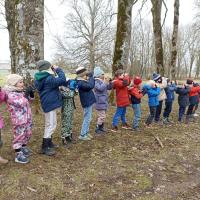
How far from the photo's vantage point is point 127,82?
28.6ft

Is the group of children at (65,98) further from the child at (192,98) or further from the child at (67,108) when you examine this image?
the child at (192,98)

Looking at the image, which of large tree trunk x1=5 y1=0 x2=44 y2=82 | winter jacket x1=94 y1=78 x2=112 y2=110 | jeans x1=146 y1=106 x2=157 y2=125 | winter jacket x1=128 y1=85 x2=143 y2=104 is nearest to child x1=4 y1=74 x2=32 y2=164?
winter jacket x1=94 y1=78 x2=112 y2=110

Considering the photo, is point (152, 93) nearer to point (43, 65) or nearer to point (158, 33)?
point (43, 65)

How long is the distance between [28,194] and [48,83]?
2.25m

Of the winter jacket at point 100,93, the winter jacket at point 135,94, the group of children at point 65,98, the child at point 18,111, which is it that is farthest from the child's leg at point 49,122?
the winter jacket at point 135,94

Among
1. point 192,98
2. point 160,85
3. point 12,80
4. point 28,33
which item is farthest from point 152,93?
point 12,80

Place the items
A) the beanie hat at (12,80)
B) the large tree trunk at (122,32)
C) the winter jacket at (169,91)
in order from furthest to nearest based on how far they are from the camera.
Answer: the large tree trunk at (122,32) → the winter jacket at (169,91) → the beanie hat at (12,80)

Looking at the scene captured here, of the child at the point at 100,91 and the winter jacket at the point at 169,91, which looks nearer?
the child at the point at 100,91

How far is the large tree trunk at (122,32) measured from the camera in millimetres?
11766

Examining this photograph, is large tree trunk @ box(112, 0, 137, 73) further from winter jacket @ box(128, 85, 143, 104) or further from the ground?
the ground

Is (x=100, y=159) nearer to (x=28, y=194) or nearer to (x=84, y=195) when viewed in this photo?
(x=84, y=195)

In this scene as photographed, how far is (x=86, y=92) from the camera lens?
25.0ft

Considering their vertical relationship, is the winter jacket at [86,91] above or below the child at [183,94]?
above

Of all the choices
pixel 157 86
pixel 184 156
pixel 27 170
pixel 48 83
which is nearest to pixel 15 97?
pixel 48 83
